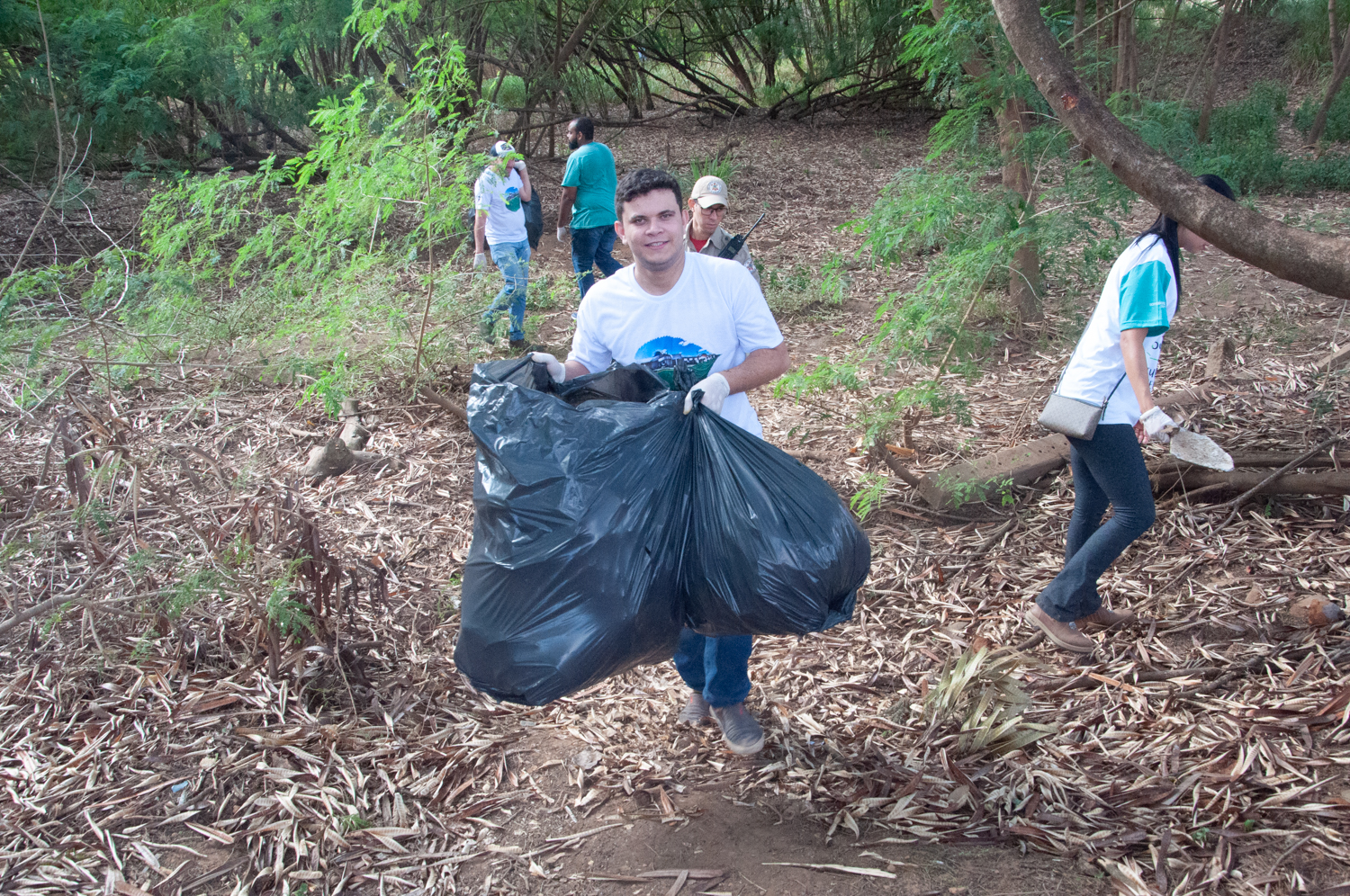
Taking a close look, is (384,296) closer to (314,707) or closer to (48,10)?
(314,707)

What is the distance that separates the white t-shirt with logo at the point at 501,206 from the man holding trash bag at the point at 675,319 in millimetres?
3877

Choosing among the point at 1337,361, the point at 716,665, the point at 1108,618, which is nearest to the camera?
the point at 716,665

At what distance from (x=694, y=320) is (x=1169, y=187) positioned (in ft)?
4.42

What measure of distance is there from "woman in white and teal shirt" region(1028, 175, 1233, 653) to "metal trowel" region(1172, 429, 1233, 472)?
0.12 metres

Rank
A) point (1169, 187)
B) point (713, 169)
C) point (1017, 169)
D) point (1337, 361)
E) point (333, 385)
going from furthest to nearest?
1. point (713, 169)
2. point (1017, 169)
3. point (333, 385)
4. point (1337, 361)
5. point (1169, 187)

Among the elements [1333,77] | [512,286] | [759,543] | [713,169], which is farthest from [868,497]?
[1333,77]

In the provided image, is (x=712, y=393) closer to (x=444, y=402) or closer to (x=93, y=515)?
(x=93, y=515)

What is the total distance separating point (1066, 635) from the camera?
10.5 feet

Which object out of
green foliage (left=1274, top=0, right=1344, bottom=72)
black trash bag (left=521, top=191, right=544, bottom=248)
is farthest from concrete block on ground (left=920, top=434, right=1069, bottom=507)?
green foliage (left=1274, top=0, right=1344, bottom=72)

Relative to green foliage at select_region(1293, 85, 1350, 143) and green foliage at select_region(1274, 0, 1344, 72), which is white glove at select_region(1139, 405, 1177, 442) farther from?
green foliage at select_region(1274, 0, 1344, 72)

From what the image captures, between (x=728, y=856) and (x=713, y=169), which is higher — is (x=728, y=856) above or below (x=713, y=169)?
below

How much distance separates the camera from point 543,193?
11.4 meters

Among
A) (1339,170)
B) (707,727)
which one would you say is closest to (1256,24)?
(1339,170)

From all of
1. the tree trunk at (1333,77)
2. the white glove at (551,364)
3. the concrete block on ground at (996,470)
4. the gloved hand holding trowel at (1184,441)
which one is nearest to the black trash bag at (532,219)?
the concrete block on ground at (996,470)
